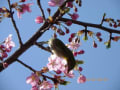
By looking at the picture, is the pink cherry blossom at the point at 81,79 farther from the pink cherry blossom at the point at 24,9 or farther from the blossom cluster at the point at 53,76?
the pink cherry blossom at the point at 24,9

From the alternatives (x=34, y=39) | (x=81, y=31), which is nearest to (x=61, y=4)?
(x=81, y=31)

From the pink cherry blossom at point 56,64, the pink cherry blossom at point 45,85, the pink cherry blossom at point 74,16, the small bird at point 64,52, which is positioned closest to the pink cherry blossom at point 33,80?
the pink cherry blossom at point 45,85

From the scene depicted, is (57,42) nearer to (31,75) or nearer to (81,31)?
(81,31)

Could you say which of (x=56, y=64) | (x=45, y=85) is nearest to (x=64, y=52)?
(x=56, y=64)

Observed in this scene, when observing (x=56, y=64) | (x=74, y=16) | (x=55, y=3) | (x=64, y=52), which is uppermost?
(x=55, y=3)

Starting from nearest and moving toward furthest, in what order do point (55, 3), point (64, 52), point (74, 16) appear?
point (64, 52) → point (55, 3) → point (74, 16)

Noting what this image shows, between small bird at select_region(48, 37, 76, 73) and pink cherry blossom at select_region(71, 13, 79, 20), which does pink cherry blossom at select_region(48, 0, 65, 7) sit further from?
small bird at select_region(48, 37, 76, 73)

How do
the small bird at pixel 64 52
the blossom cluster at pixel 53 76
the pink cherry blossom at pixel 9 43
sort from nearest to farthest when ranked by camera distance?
the small bird at pixel 64 52
the blossom cluster at pixel 53 76
the pink cherry blossom at pixel 9 43

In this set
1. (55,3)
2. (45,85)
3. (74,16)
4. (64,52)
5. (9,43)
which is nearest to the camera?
(64,52)

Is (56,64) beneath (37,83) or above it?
above

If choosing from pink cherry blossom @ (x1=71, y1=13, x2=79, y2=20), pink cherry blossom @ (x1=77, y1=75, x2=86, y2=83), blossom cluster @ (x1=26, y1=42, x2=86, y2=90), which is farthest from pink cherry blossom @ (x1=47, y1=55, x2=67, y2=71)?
pink cherry blossom @ (x1=71, y1=13, x2=79, y2=20)

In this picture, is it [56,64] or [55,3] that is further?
[55,3]

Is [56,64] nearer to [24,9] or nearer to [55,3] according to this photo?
[55,3]

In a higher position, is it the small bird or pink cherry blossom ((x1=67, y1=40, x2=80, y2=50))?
the small bird
